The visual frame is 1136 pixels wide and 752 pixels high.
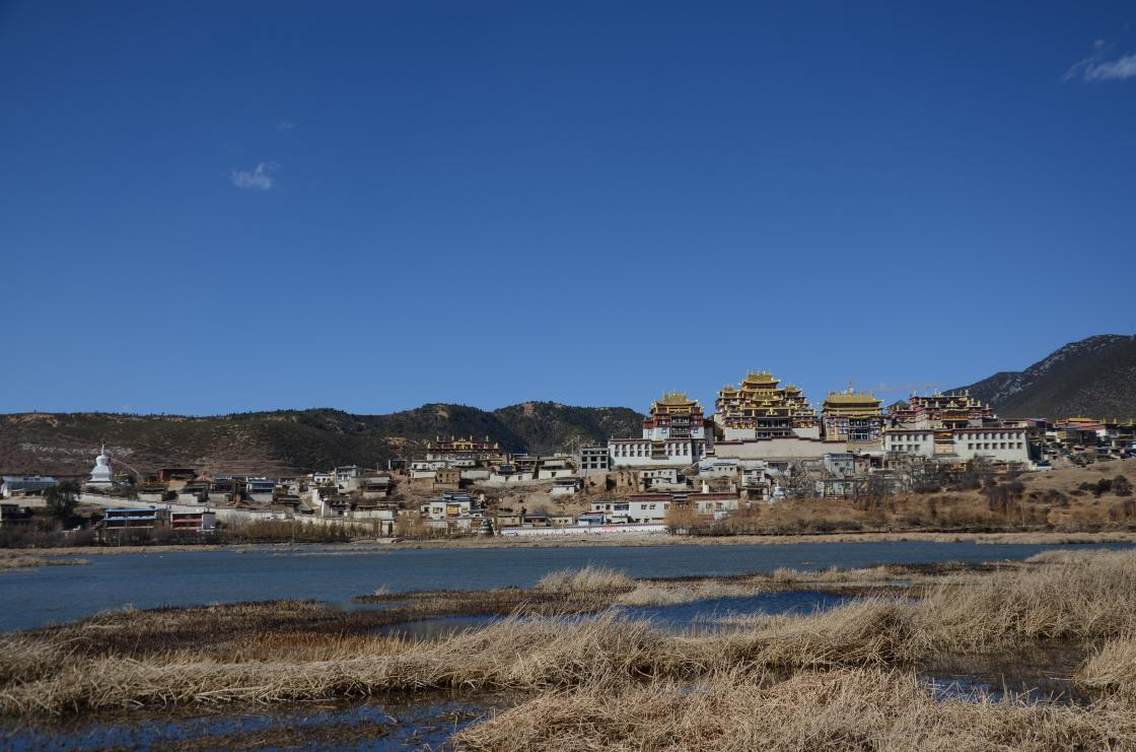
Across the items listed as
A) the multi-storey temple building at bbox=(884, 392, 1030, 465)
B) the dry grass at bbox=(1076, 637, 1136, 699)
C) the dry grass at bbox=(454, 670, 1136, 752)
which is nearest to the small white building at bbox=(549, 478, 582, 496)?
the multi-storey temple building at bbox=(884, 392, 1030, 465)

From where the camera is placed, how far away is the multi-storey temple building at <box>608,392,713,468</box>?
106 metres

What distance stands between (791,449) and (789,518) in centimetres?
2726

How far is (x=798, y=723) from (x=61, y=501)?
87992 mm

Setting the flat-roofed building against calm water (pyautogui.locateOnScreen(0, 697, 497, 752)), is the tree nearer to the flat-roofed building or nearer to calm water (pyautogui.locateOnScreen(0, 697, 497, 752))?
the flat-roofed building

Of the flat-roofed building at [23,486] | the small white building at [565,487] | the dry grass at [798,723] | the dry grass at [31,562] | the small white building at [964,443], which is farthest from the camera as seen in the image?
the small white building at [964,443]

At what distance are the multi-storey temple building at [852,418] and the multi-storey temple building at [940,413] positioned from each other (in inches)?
85.8

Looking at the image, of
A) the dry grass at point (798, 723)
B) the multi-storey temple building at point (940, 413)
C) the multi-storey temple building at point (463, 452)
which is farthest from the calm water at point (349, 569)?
the multi-storey temple building at point (940, 413)

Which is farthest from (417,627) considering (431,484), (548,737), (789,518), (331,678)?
(431,484)

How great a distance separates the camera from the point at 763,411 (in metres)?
112

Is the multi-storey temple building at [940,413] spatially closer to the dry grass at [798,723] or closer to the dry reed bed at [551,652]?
the dry reed bed at [551,652]

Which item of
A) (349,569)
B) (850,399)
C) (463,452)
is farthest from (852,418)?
(349,569)

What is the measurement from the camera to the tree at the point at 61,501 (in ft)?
275

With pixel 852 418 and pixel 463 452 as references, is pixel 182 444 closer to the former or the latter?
pixel 463 452

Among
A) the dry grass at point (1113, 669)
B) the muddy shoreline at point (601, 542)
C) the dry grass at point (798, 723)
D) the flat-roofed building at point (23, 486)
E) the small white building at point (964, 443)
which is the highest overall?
the small white building at point (964, 443)
